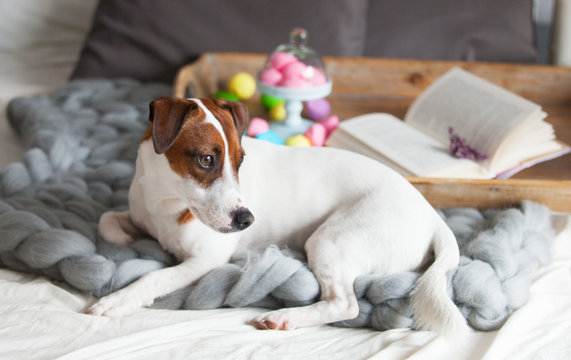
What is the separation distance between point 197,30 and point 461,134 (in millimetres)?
1118

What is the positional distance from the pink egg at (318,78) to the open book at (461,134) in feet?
0.58

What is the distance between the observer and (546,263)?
4.60ft

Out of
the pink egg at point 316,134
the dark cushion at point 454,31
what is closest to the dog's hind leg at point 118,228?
the pink egg at point 316,134

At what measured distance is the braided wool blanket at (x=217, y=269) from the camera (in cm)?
121

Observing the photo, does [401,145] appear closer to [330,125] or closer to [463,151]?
[463,151]

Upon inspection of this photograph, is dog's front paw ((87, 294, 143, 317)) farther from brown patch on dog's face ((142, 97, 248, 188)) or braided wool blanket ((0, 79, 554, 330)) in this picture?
brown patch on dog's face ((142, 97, 248, 188))

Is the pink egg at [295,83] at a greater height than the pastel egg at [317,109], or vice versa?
the pink egg at [295,83]

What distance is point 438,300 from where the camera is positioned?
114 centimetres

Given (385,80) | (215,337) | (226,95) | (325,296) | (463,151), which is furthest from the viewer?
(385,80)

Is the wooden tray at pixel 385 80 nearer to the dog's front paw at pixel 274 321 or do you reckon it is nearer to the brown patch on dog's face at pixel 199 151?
the brown patch on dog's face at pixel 199 151

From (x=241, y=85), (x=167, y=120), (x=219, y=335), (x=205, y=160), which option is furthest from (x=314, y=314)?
(x=241, y=85)

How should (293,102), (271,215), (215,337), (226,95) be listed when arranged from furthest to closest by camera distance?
(226,95)
(293,102)
(271,215)
(215,337)

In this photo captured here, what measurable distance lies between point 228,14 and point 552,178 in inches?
53.5

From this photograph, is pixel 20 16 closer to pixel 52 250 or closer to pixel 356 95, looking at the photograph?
pixel 356 95
